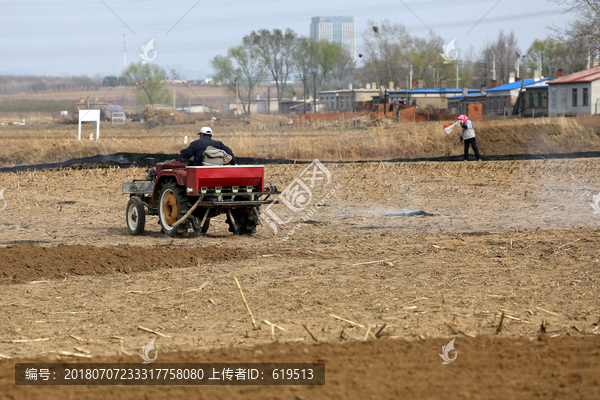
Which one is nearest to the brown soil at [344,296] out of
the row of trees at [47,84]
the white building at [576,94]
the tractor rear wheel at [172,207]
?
the tractor rear wheel at [172,207]

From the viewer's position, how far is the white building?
58.1 m

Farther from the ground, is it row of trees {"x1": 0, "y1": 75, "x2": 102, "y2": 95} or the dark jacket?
row of trees {"x1": 0, "y1": 75, "x2": 102, "y2": 95}

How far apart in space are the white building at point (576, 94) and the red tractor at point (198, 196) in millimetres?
50316

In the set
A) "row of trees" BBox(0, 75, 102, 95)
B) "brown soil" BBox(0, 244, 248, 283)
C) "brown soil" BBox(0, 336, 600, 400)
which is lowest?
"brown soil" BBox(0, 244, 248, 283)

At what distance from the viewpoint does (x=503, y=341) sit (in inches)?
228

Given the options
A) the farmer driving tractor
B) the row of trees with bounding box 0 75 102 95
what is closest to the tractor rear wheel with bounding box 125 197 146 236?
the farmer driving tractor

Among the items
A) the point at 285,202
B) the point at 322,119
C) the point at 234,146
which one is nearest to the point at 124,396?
the point at 285,202

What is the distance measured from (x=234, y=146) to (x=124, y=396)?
2663cm

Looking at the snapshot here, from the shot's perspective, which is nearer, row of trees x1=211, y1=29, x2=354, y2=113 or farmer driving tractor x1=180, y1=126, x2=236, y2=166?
farmer driving tractor x1=180, y1=126, x2=236, y2=166

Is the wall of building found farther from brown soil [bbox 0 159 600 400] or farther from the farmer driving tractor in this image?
the farmer driving tractor

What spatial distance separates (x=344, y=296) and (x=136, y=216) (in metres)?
6.36

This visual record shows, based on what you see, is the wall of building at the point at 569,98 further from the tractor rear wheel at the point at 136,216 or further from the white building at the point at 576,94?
the tractor rear wheel at the point at 136,216

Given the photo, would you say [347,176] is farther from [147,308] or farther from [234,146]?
[147,308]

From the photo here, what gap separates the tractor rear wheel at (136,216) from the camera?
42.2 ft
